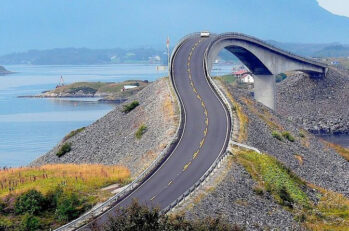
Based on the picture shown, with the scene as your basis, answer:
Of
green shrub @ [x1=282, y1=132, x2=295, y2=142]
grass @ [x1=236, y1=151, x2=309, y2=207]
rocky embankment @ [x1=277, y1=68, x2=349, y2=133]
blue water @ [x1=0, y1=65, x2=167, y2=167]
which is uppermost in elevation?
grass @ [x1=236, y1=151, x2=309, y2=207]

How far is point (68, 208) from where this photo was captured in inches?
1492

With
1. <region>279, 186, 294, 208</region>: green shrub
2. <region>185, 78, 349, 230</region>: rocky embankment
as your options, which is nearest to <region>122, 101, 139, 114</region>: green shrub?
<region>185, 78, 349, 230</region>: rocky embankment

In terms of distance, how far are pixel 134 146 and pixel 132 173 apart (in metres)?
10.6

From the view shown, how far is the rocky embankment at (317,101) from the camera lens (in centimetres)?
12275

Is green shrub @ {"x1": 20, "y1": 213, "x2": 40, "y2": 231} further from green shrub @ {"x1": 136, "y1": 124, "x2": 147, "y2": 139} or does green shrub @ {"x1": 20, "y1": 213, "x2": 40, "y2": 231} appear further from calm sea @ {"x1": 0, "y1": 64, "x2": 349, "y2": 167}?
calm sea @ {"x1": 0, "y1": 64, "x2": 349, "y2": 167}

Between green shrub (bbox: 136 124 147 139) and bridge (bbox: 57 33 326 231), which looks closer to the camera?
bridge (bbox: 57 33 326 231)

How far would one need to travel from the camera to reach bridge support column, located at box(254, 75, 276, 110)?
126 meters

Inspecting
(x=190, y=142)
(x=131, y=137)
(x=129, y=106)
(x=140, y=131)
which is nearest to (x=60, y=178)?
(x=190, y=142)

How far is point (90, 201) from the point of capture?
132 feet

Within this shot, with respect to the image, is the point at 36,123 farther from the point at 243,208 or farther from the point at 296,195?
the point at 243,208

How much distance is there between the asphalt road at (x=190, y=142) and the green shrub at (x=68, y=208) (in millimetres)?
1847

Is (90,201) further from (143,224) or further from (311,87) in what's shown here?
(311,87)

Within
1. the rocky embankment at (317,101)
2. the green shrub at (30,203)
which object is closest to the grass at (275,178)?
the green shrub at (30,203)

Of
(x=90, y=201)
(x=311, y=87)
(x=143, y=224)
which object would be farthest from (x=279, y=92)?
(x=143, y=224)
